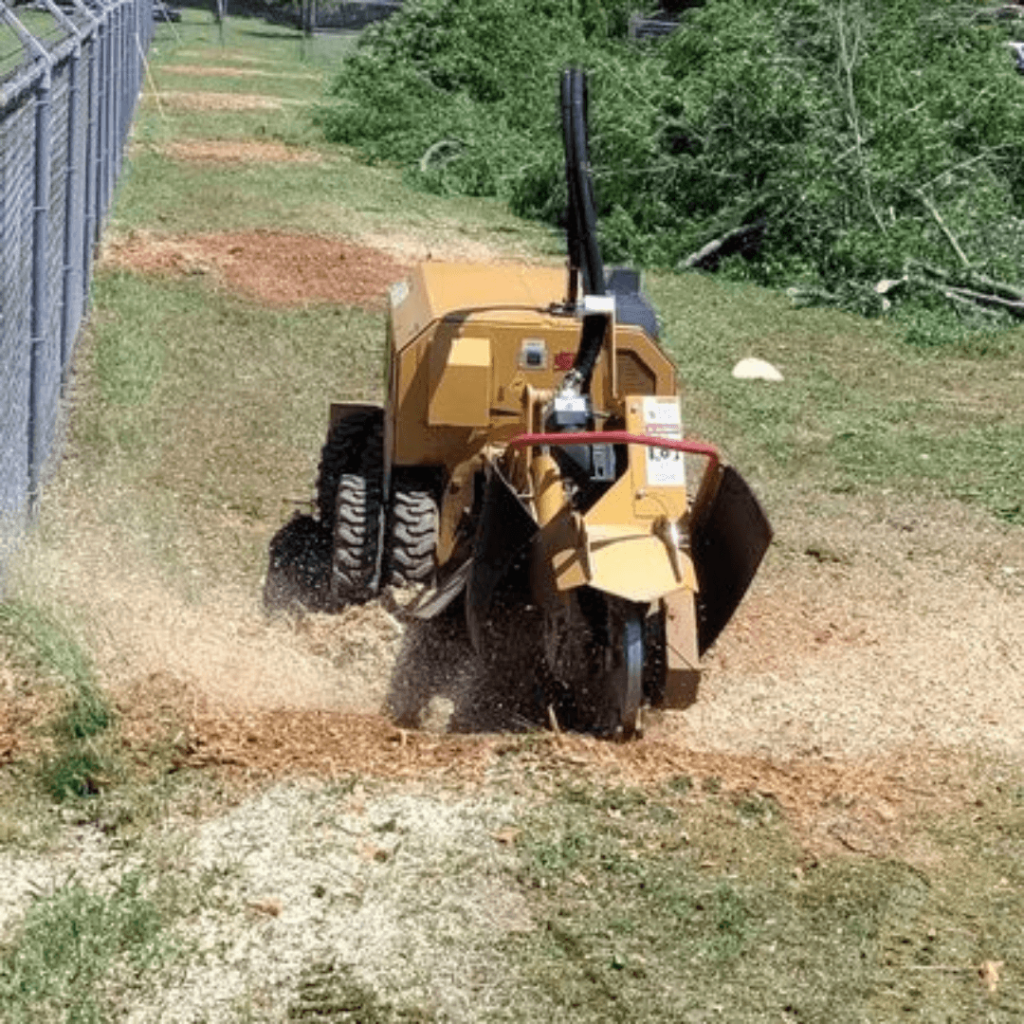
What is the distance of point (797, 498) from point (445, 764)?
513 cm

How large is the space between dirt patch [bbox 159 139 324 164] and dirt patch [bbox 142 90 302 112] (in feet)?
14.5

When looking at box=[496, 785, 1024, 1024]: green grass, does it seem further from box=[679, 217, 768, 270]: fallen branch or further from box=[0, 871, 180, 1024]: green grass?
box=[679, 217, 768, 270]: fallen branch

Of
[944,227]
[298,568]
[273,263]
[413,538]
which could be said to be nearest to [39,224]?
[298,568]

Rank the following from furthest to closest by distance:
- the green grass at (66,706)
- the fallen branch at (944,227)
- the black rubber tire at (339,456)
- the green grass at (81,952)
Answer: the fallen branch at (944,227)
the black rubber tire at (339,456)
the green grass at (66,706)
the green grass at (81,952)

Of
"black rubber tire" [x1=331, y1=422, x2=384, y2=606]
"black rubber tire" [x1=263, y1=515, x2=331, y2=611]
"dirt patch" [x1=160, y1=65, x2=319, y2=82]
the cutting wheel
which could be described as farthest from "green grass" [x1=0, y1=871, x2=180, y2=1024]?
"dirt patch" [x1=160, y1=65, x2=319, y2=82]

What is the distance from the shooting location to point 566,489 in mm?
7434

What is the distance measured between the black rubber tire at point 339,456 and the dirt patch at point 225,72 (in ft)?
94.2

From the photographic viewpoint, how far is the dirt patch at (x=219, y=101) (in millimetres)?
31453

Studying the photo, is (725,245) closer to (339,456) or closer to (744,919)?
(339,456)

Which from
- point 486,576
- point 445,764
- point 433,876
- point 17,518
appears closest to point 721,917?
point 433,876

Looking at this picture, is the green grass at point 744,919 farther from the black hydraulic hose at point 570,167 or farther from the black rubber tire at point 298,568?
the black rubber tire at point 298,568

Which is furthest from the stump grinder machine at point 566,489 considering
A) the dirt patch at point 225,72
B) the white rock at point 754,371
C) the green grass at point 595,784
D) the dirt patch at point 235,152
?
the dirt patch at point 225,72

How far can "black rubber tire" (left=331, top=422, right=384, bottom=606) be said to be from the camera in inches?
330

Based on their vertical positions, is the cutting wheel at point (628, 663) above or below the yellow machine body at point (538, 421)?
below
